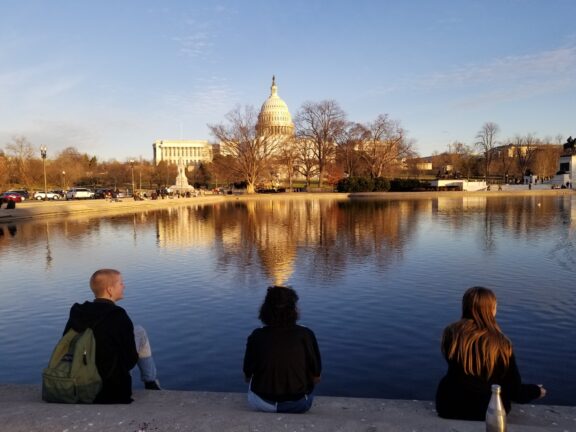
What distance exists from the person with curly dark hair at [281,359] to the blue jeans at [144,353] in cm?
139

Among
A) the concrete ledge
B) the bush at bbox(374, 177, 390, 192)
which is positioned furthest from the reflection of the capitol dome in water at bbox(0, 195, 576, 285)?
the bush at bbox(374, 177, 390, 192)

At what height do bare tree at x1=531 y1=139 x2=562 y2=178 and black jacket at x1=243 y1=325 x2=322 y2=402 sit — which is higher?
bare tree at x1=531 y1=139 x2=562 y2=178

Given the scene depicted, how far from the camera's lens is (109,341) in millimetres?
4445

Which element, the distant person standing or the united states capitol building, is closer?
the distant person standing

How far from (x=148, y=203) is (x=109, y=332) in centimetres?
4993

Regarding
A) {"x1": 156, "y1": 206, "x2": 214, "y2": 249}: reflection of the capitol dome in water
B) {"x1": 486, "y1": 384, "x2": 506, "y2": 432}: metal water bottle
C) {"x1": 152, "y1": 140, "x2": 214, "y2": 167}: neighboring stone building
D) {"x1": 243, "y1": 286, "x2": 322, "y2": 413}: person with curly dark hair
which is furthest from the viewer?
{"x1": 152, "y1": 140, "x2": 214, "y2": 167}: neighboring stone building

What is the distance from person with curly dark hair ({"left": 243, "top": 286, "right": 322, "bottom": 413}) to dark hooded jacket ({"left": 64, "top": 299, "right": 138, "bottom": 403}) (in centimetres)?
Result: 112

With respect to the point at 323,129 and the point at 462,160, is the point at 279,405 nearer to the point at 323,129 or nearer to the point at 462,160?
the point at 323,129

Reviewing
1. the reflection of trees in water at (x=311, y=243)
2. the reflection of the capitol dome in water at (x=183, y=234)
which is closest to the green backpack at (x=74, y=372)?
the reflection of trees in water at (x=311, y=243)

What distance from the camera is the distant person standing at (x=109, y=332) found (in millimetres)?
4434

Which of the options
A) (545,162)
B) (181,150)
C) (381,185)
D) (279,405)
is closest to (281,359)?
(279,405)

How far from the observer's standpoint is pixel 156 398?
502 cm

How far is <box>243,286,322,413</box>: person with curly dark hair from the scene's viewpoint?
4.35 meters

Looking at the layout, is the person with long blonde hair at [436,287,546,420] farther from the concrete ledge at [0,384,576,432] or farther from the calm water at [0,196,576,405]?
the calm water at [0,196,576,405]
